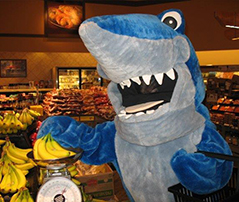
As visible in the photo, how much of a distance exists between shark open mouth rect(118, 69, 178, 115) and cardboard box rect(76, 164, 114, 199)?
1.98m

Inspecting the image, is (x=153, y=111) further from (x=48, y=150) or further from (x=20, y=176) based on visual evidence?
(x=20, y=176)

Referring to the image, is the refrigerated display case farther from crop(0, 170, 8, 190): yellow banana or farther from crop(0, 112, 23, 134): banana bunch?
crop(0, 170, 8, 190): yellow banana

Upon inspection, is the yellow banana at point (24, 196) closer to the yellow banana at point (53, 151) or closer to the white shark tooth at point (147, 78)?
the yellow banana at point (53, 151)

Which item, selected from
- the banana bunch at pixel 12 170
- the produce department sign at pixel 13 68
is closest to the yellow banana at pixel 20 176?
the banana bunch at pixel 12 170

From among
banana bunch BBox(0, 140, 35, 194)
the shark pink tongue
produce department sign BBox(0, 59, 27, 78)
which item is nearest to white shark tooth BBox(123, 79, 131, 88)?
the shark pink tongue

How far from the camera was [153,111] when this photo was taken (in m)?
1.33

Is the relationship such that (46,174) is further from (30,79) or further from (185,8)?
(30,79)

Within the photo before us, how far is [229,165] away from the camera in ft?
4.97

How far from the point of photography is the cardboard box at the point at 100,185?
3.20 meters

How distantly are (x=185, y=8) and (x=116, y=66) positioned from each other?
7619 mm

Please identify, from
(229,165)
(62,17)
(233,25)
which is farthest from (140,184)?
(62,17)

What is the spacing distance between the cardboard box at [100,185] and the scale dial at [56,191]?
6.08ft

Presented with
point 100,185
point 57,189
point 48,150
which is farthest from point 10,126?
point 57,189

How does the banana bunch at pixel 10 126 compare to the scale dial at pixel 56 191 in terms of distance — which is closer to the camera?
the scale dial at pixel 56 191
